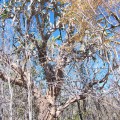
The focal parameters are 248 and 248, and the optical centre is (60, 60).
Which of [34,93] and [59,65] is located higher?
[59,65]

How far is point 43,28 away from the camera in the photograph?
642cm

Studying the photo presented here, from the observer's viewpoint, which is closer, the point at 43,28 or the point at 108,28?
the point at 108,28

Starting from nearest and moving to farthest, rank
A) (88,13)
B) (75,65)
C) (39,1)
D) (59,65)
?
(88,13) < (39,1) < (59,65) < (75,65)

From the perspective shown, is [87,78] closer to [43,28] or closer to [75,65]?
[75,65]

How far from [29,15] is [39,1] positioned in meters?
0.42

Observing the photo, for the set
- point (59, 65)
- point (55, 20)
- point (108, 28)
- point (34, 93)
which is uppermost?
point (55, 20)

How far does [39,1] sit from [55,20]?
2.13 ft

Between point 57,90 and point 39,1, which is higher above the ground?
point 39,1

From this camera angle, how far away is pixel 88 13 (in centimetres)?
545

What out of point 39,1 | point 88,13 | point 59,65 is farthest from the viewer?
point 59,65

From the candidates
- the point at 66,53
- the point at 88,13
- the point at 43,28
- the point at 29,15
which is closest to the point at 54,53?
the point at 66,53

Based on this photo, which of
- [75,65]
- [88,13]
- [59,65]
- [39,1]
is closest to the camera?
[88,13]

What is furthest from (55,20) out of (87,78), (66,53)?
(87,78)

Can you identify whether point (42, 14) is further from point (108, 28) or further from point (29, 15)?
point (108, 28)
